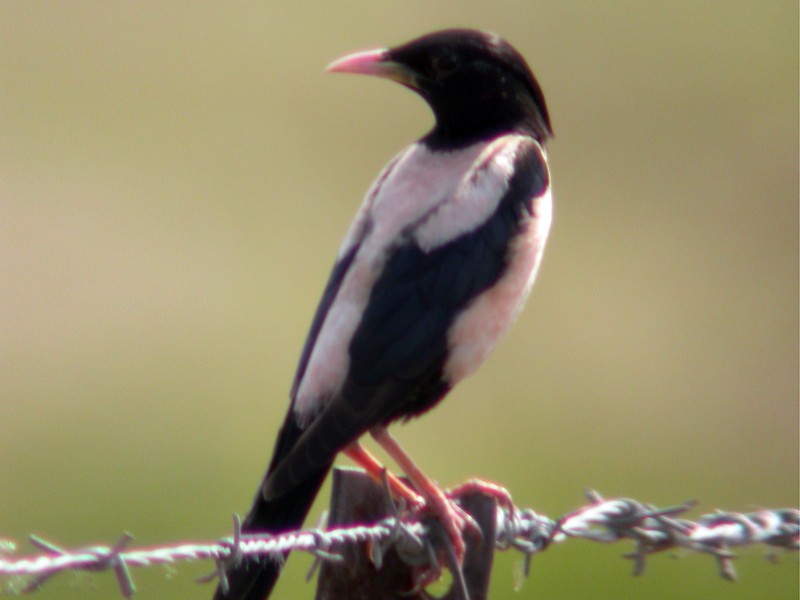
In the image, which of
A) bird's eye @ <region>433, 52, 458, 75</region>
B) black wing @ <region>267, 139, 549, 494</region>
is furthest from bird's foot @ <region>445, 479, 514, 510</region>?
bird's eye @ <region>433, 52, 458, 75</region>

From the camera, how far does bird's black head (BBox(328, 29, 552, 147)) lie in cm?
595

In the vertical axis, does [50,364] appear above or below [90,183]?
below

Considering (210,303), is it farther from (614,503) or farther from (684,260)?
(614,503)

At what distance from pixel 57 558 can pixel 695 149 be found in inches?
505

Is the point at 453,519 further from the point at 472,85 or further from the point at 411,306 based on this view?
the point at 472,85

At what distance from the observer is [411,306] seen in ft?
16.9

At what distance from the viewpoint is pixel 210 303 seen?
46.2 feet

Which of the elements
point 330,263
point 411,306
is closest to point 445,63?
point 411,306

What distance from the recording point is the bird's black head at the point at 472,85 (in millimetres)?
5953

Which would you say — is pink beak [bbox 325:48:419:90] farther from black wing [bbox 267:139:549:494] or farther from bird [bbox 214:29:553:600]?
black wing [bbox 267:139:549:494]

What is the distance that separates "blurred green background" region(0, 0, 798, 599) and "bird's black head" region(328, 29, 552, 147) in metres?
4.59

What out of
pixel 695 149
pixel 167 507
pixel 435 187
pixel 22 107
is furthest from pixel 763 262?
pixel 435 187

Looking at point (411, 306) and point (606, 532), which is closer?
point (606, 532)

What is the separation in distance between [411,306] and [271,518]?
2.63ft
